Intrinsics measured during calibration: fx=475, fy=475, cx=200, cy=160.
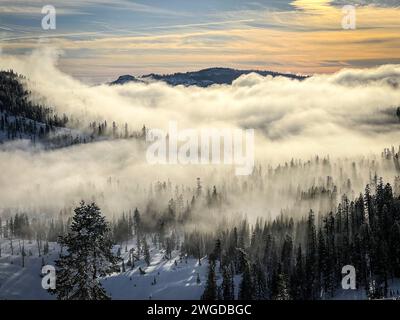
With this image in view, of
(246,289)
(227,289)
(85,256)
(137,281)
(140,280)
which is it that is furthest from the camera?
(140,280)

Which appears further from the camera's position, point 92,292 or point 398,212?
point 398,212

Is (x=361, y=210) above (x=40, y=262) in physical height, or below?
above

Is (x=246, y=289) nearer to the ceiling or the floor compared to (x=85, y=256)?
nearer to the floor

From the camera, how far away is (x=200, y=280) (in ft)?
494

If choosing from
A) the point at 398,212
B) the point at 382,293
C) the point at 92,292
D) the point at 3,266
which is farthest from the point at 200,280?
the point at 92,292

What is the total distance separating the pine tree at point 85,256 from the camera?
25.7 metres

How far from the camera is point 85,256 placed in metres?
25.8

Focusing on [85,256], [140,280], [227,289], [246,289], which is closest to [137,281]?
[140,280]

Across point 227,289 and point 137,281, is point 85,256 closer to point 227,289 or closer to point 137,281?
point 227,289

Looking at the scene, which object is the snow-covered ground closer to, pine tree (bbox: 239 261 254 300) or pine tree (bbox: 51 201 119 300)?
pine tree (bbox: 239 261 254 300)

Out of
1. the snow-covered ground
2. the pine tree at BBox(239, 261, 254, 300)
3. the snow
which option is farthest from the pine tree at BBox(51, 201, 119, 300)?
the snow

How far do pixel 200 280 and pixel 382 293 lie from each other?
78266mm

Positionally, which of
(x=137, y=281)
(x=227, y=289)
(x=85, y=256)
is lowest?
(x=137, y=281)
